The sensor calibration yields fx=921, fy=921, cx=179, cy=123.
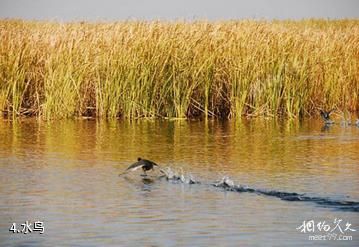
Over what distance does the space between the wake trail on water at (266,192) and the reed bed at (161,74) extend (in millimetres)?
6707

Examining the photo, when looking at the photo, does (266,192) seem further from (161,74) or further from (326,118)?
(161,74)

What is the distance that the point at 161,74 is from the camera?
17375 millimetres

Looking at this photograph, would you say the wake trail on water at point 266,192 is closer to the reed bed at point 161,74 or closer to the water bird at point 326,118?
the water bird at point 326,118

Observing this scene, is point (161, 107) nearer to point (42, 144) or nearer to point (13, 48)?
point (13, 48)

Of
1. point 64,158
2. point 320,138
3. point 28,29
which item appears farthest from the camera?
point 28,29

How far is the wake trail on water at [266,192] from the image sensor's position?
28.3 ft

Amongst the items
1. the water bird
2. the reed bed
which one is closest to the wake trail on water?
the water bird

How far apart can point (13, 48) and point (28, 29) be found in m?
1.66

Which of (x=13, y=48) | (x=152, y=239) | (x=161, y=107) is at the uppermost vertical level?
(x=13, y=48)

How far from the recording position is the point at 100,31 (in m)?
18.2

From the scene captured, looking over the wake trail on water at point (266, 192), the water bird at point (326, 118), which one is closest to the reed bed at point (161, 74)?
the water bird at point (326, 118)

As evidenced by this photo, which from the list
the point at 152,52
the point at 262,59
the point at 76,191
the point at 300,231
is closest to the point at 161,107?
the point at 152,52

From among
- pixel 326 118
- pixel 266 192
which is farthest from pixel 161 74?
pixel 266 192

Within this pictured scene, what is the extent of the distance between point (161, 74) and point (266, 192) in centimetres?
829
